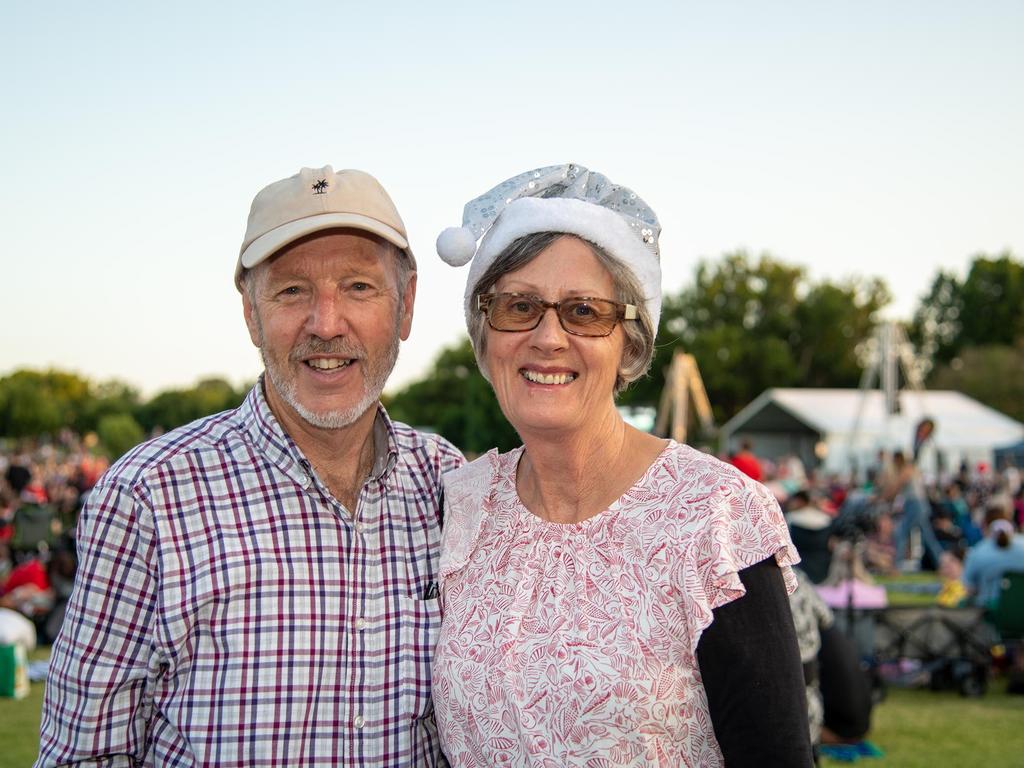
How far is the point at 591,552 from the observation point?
2.30 metres

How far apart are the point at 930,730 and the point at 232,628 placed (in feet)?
25.1

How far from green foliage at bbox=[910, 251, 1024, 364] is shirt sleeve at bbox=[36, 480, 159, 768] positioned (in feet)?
228

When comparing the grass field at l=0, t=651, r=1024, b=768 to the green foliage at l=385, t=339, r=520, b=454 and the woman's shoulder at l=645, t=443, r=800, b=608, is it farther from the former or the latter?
the green foliage at l=385, t=339, r=520, b=454

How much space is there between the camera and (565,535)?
2373 mm

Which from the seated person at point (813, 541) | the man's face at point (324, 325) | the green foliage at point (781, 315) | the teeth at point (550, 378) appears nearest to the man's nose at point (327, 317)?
the man's face at point (324, 325)

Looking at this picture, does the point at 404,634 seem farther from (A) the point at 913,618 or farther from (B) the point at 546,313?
(A) the point at 913,618

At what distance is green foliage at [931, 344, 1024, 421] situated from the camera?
48.7 meters

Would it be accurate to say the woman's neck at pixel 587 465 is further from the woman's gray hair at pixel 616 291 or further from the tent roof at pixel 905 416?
the tent roof at pixel 905 416

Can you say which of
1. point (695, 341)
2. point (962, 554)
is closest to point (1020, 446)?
point (962, 554)

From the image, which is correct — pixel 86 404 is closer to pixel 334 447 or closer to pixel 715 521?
pixel 334 447

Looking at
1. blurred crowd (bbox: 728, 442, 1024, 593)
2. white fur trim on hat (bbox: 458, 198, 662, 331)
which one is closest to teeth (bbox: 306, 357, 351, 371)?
white fur trim on hat (bbox: 458, 198, 662, 331)

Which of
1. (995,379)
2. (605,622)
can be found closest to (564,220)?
(605,622)

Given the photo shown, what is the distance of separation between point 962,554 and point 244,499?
52.1ft

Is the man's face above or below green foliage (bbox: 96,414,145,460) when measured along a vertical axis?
above
